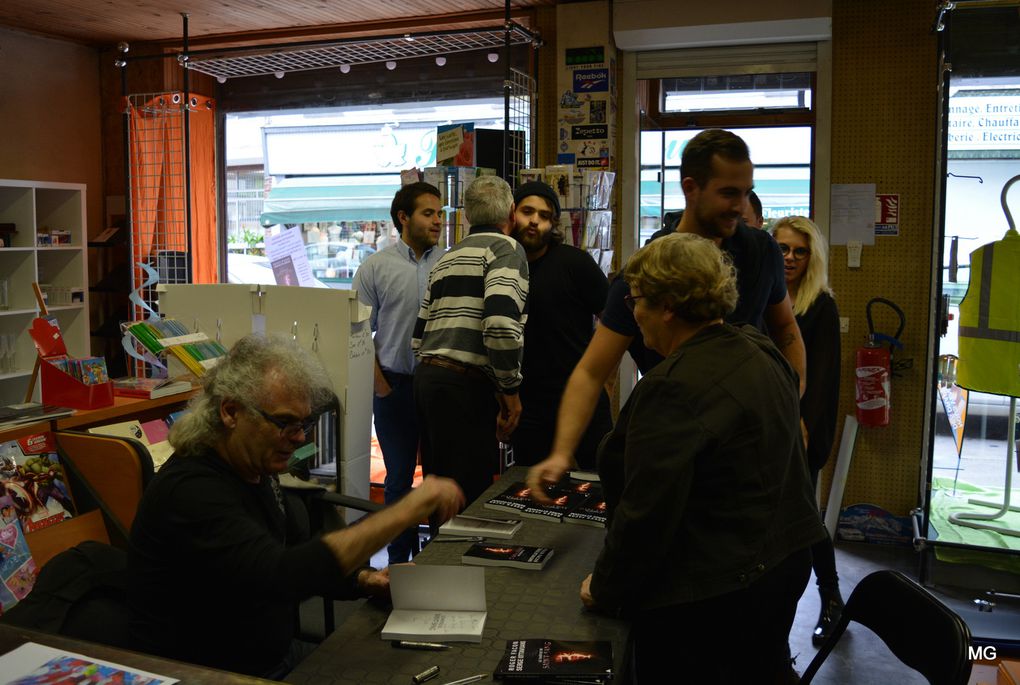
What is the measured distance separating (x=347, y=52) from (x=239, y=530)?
480 centimetres

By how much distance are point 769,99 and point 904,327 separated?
1606 millimetres

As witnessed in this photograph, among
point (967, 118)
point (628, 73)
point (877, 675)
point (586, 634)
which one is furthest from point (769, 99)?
point (586, 634)

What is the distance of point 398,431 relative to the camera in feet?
13.8

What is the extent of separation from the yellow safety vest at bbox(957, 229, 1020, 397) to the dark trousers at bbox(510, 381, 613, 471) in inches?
70.4

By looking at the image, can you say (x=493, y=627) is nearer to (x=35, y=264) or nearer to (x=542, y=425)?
(x=542, y=425)

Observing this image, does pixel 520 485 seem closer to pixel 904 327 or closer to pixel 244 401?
pixel 244 401

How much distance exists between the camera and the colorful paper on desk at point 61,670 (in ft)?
4.73

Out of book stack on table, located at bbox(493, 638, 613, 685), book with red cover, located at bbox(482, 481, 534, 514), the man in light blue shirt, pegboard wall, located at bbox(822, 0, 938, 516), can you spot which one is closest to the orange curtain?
the man in light blue shirt

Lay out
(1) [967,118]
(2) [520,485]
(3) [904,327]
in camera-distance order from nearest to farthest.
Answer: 1. (2) [520,485]
2. (1) [967,118]
3. (3) [904,327]

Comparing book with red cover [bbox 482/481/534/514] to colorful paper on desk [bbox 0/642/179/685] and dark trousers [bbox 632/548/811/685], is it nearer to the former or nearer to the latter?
dark trousers [bbox 632/548/811/685]

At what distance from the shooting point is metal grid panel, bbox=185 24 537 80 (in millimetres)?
5336

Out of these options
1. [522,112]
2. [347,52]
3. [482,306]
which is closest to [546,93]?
[522,112]

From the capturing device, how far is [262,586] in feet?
5.37

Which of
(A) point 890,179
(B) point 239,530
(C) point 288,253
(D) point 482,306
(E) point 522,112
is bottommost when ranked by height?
(B) point 239,530
